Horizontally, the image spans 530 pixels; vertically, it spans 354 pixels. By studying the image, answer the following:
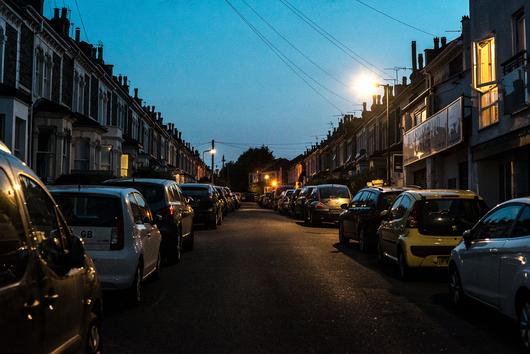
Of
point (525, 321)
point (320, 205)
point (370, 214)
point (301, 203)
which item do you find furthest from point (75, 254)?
point (301, 203)

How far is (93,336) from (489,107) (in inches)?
611

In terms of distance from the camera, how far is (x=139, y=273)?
7.94 meters

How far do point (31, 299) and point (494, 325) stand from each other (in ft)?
17.8

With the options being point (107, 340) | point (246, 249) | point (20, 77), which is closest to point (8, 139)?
point (20, 77)

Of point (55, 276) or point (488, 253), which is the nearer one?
point (55, 276)

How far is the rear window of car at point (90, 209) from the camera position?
24.8 feet

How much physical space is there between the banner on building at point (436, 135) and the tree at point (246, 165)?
11171 cm

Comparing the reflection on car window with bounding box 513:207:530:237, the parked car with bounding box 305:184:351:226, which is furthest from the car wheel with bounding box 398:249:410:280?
the parked car with bounding box 305:184:351:226

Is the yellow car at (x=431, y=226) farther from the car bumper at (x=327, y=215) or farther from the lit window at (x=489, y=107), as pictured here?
the car bumper at (x=327, y=215)

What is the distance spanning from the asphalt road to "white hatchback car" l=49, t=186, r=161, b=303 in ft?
1.45

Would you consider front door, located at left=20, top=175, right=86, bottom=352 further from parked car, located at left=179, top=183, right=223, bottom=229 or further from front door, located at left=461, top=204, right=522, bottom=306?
parked car, located at left=179, top=183, right=223, bottom=229

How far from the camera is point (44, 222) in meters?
3.85

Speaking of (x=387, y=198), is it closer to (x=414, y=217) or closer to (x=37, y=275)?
(x=414, y=217)

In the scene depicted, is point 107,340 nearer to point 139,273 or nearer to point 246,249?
point 139,273
